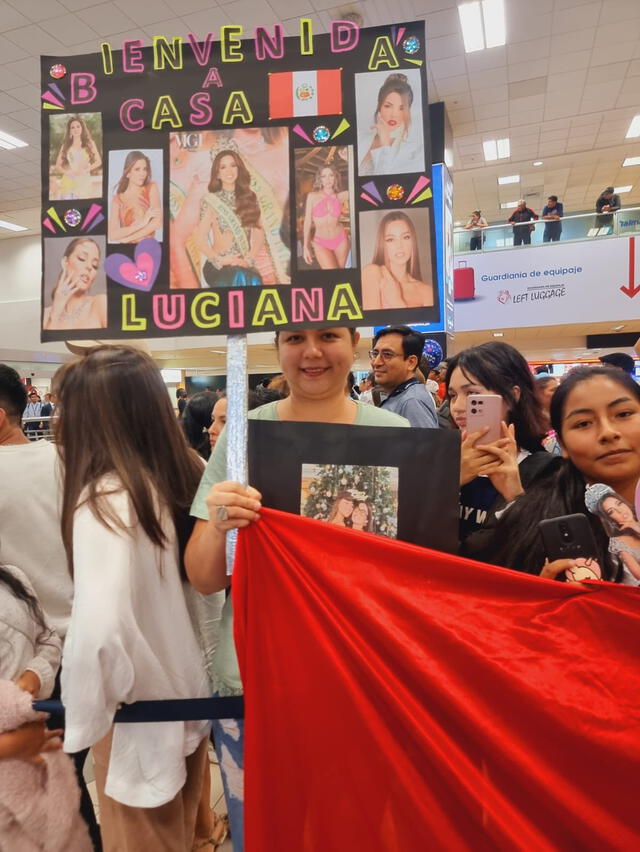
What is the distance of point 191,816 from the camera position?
118 cm

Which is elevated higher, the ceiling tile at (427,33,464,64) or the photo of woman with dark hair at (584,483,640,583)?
the ceiling tile at (427,33,464,64)

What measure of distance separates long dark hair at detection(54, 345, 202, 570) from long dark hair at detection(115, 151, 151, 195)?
12.4 inches

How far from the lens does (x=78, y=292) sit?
42.1 inches

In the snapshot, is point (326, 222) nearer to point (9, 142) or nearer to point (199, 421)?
point (199, 421)

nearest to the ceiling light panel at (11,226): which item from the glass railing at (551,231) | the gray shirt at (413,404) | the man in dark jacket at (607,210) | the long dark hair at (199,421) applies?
the glass railing at (551,231)

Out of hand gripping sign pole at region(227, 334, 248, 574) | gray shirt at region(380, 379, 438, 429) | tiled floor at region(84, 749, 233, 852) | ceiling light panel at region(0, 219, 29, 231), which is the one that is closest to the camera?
hand gripping sign pole at region(227, 334, 248, 574)

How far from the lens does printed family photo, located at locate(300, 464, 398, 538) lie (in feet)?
3.34

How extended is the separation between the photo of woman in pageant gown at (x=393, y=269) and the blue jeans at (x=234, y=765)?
0.85 meters

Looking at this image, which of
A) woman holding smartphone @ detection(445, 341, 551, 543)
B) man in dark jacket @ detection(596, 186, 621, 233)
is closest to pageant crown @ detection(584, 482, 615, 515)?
woman holding smartphone @ detection(445, 341, 551, 543)

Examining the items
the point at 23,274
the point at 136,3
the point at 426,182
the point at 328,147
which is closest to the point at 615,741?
the point at 426,182

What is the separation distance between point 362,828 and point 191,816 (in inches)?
18.1

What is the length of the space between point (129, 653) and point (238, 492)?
0.32m

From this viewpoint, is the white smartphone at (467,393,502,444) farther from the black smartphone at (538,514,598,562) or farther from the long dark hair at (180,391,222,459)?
the long dark hair at (180,391,222,459)

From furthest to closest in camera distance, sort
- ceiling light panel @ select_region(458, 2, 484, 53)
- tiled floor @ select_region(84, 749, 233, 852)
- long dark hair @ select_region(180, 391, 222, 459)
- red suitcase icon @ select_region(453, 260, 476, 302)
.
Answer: red suitcase icon @ select_region(453, 260, 476, 302)
ceiling light panel @ select_region(458, 2, 484, 53)
long dark hair @ select_region(180, 391, 222, 459)
tiled floor @ select_region(84, 749, 233, 852)
